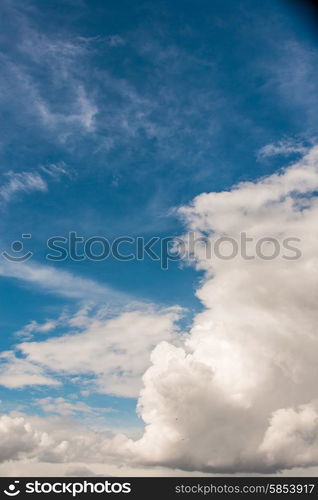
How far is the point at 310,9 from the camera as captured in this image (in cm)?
713
